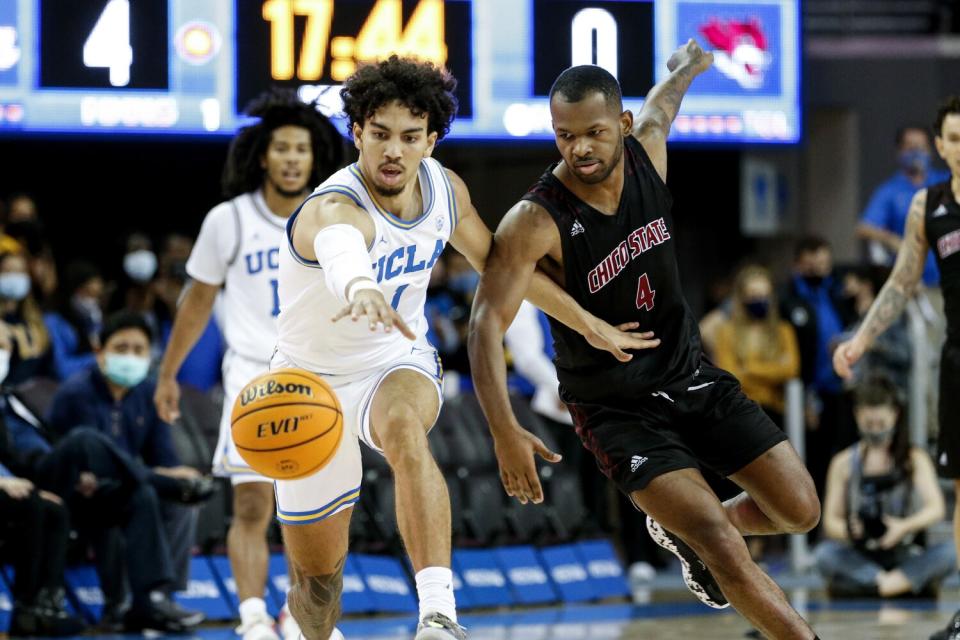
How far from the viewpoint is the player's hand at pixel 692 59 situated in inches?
251

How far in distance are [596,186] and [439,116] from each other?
589 millimetres

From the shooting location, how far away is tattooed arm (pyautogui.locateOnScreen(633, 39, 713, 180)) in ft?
19.4

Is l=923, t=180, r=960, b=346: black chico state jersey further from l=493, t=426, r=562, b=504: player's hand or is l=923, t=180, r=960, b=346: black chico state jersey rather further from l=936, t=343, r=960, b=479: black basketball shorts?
l=493, t=426, r=562, b=504: player's hand

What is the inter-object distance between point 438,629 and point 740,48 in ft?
20.3

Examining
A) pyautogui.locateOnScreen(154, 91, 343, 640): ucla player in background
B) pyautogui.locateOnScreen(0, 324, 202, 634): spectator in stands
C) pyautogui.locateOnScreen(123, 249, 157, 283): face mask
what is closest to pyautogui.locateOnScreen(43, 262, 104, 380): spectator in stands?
pyautogui.locateOnScreen(123, 249, 157, 283): face mask

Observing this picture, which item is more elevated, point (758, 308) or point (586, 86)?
point (586, 86)

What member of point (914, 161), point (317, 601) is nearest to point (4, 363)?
point (317, 601)

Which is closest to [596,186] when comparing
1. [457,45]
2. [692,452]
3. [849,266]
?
[692,452]

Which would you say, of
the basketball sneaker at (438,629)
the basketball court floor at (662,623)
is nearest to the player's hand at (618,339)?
the basketball sneaker at (438,629)

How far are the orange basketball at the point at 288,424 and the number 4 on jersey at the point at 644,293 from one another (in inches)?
43.5

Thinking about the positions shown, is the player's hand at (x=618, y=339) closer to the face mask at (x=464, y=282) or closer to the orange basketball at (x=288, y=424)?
the orange basketball at (x=288, y=424)

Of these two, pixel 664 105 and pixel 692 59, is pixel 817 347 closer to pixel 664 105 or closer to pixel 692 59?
pixel 692 59

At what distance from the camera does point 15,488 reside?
816 cm

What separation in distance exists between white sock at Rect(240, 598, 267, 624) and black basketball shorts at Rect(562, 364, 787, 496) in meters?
1.88
